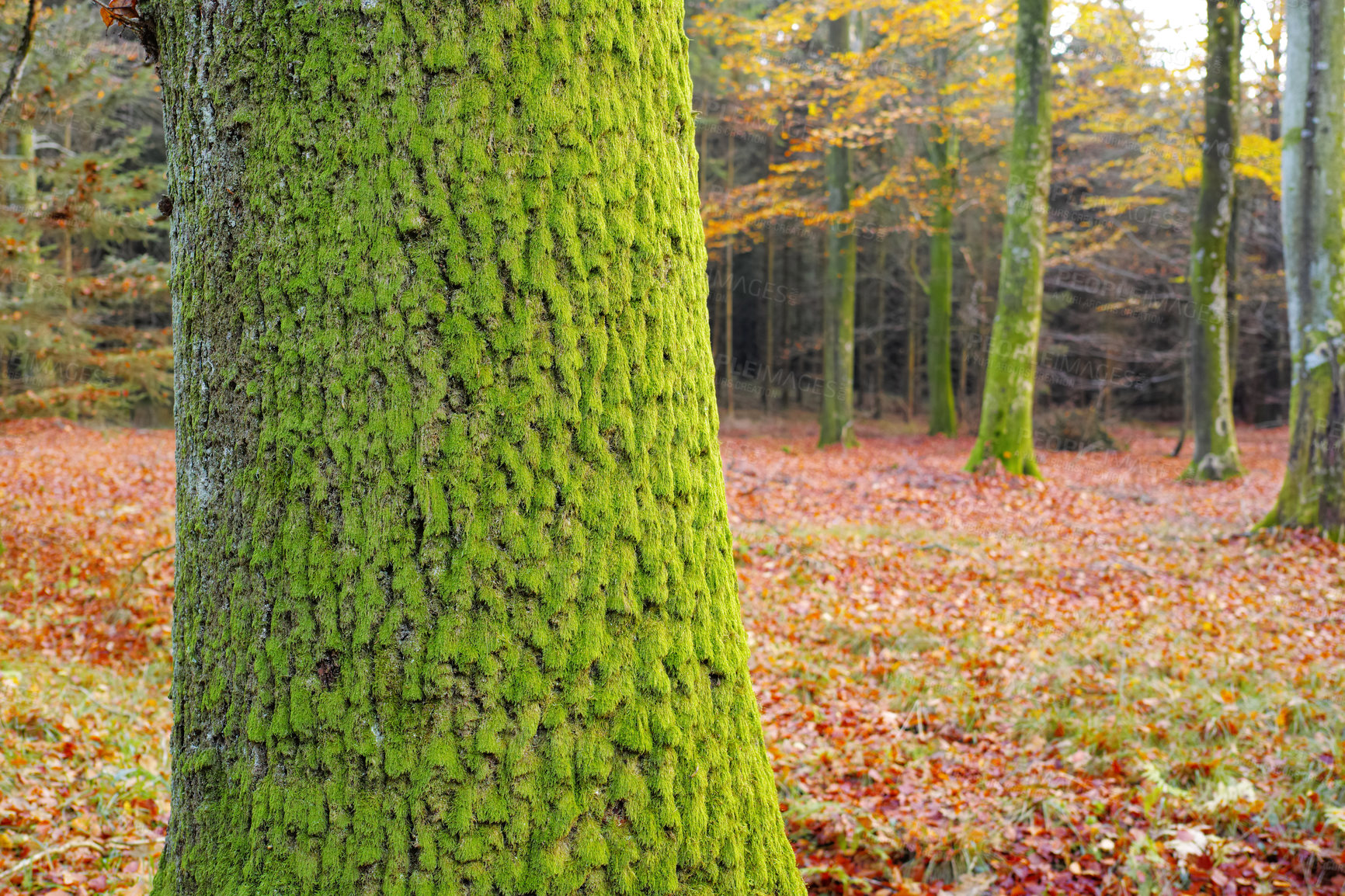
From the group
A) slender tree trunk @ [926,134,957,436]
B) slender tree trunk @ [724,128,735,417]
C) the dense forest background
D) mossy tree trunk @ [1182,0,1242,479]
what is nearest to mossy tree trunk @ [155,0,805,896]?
the dense forest background

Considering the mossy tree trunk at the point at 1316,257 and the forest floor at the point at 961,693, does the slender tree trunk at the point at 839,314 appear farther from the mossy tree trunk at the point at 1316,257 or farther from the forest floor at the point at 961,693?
the mossy tree trunk at the point at 1316,257

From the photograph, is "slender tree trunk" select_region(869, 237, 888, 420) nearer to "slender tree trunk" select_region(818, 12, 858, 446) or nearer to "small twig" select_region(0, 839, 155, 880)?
"slender tree trunk" select_region(818, 12, 858, 446)

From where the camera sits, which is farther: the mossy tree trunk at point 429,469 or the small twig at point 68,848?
the small twig at point 68,848

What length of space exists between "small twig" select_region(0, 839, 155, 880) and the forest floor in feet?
0.07

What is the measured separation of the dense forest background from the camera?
45.1 feet

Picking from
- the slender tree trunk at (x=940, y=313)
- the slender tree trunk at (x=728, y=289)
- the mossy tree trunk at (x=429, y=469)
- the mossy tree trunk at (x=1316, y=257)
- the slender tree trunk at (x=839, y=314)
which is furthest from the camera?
the slender tree trunk at (x=728, y=289)

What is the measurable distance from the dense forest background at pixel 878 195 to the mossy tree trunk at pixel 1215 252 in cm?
59

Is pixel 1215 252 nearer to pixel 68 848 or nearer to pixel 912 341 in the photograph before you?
pixel 912 341

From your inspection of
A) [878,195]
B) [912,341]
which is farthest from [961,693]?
[912,341]

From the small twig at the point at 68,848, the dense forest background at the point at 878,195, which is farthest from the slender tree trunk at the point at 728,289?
the small twig at the point at 68,848

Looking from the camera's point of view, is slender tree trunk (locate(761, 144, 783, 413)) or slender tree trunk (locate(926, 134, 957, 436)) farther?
slender tree trunk (locate(761, 144, 783, 413))

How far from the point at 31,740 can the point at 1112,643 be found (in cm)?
590

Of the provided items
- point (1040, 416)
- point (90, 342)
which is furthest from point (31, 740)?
point (1040, 416)

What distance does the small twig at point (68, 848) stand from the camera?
257cm
